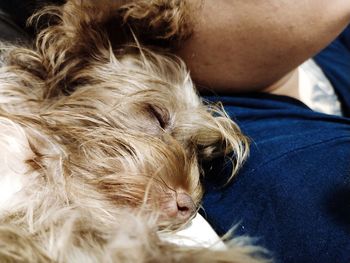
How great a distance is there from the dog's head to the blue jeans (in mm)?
61

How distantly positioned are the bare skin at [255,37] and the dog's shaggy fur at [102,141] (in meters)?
0.07

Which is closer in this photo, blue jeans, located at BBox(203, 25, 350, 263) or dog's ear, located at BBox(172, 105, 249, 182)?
blue jeans, located at BBox(203, 25, 350, 263)

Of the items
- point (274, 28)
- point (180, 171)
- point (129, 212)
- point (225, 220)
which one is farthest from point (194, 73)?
point (129, 212)

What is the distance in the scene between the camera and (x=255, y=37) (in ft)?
→ 5.34

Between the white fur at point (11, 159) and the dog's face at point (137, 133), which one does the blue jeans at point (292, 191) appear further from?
the white fur at point (11, 159)

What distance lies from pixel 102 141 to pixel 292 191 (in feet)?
1.73

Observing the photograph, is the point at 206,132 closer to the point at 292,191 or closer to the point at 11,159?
the point at 292,191

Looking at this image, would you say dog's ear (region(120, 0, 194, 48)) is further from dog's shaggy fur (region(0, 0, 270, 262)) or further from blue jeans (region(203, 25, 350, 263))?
blue jeans (region(203, 25, 350, 263))

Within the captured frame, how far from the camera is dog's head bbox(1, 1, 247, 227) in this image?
1.36 m

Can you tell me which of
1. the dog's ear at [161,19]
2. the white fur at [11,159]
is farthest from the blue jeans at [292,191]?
the white fur at [11,159]

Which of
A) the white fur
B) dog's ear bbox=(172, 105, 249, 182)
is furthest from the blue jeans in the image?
the white fur

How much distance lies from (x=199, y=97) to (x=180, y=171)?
1.27 feet

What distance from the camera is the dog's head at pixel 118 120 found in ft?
4.46

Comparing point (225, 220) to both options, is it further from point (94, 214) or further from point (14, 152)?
point (14, 152)
